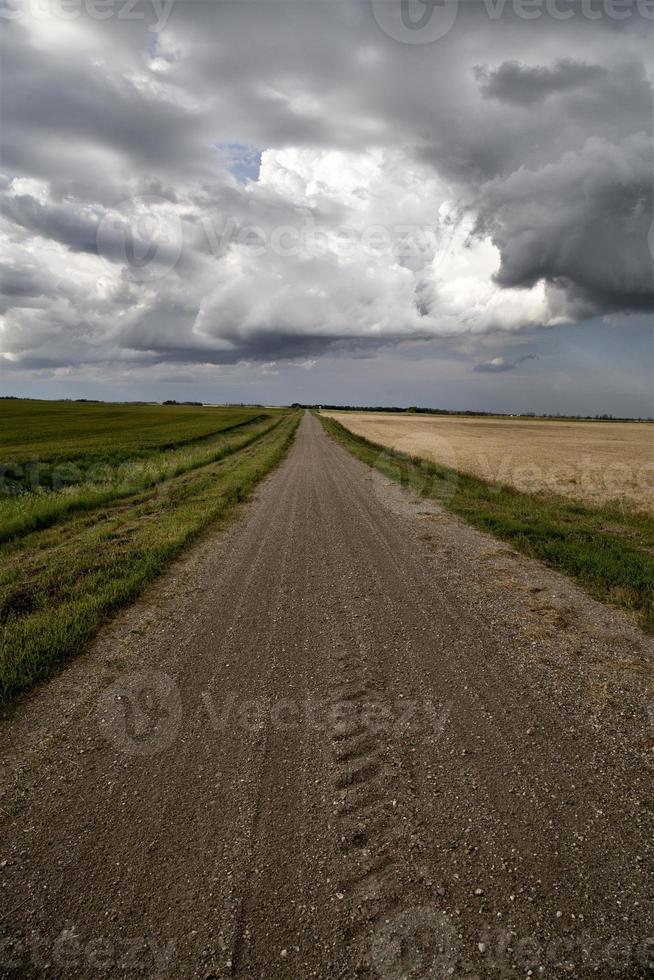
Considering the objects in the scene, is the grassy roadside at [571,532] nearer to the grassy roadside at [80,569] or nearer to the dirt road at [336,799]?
the dirt road at [336,799]

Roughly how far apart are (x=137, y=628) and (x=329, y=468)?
53.9ft

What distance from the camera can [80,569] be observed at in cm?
818

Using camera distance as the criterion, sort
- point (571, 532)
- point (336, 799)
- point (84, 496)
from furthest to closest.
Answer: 1. point (84, 496)
2. point (571, 532)
3. point (336, 799)

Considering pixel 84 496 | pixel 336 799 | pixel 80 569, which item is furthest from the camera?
pixel 84 496

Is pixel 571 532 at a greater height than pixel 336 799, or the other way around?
pixel 571 532

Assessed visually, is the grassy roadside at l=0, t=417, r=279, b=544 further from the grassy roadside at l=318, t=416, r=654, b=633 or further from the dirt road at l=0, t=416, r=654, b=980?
the grassy roadside at l=318, t=416, r=654, b=633

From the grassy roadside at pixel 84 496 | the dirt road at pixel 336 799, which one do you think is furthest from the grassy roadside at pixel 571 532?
the grassy roadside at pixel 84 496

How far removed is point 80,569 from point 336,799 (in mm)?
6508

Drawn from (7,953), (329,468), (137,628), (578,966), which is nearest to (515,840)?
(578,966)

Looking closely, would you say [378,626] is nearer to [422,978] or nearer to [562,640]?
[562,640]

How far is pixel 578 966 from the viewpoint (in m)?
2.40

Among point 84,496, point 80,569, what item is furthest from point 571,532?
point 84,496

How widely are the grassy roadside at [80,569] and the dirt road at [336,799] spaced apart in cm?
47

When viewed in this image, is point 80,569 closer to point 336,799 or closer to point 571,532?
point 336,799
